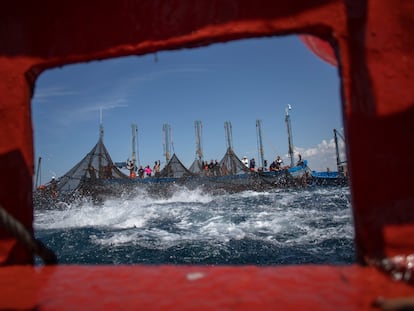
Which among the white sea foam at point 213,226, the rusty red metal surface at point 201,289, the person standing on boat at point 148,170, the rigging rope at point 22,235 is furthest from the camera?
the person standing on boat at point 148,170

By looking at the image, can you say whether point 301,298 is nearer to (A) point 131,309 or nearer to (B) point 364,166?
(A) point 131,309

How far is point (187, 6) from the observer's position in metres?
2.08

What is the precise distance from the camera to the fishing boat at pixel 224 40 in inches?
54.3

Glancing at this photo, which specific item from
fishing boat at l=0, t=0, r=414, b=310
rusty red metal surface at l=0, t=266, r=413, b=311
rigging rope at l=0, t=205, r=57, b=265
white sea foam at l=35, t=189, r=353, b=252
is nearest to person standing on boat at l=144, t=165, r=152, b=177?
white sea foam at l=35, t=189, r=353, b=252

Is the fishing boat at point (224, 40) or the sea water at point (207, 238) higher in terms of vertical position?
the fishing boat at point (224, 40)

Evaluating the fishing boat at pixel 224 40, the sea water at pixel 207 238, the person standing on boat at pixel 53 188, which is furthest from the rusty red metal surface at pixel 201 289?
the person standing on boat at pixel 53 188

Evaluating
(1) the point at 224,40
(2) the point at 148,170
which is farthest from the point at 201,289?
(2) the point at 148,170

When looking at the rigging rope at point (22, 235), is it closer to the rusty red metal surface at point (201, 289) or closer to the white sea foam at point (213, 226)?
the rusty red metal surface at point (201, 289)

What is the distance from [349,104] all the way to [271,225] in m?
7.56

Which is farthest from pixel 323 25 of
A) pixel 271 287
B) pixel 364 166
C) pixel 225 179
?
pixel 225 179

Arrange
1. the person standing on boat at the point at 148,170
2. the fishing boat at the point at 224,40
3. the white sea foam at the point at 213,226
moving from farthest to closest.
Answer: the person standing on boat at the point at 148,170 → the white sea foam at the point at 213,226 → the fishing boat at the point at 224,40

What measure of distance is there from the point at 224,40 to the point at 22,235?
1.81 m

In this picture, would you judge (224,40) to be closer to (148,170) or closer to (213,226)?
(213,226)

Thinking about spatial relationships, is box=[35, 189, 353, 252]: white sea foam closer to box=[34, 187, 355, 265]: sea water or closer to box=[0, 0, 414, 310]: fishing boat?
box=[34, 187, 355, 265]: sea water
